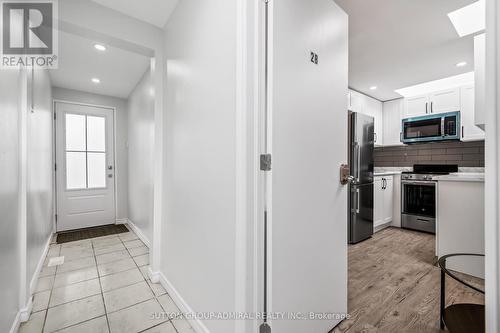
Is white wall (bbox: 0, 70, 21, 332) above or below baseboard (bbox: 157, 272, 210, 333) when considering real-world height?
above

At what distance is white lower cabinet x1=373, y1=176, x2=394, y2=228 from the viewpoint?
11.6 ft

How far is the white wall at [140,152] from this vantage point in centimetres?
288

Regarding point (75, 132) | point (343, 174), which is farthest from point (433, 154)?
point (75, 132)

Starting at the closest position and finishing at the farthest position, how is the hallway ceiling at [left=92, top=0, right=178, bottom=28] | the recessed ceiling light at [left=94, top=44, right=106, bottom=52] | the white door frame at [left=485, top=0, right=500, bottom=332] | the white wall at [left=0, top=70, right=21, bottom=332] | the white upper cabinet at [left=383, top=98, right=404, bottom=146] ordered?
the white door frame at [left=485, top=0, right=500, bottom=332] < the white wall at [left=0, top=70, right=21, bottom=332] < the hallway ceiling at [left=92, top=0, right=178, bottom=28] < the recessed ceiling light at [left=94, top=44, right=106, bottom=52] < the white upper cabinet at [left=383, top=98, right=404, bottom=146]

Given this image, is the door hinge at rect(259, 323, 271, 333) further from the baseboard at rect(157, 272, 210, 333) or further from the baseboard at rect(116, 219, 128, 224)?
the baseboard at rect(116, 219, 128, 224)

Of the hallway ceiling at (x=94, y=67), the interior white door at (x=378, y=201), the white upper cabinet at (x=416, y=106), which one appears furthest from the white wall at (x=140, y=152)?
the white upper cabinet at (x=416, y=106)

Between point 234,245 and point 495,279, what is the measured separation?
954mm

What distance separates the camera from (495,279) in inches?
24.1

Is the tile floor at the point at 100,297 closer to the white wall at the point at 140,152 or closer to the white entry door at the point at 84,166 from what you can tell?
the white wall at the point at 140,152

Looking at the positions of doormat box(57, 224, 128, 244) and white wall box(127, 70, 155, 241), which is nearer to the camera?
white wall box(127, 70, 155, 241)

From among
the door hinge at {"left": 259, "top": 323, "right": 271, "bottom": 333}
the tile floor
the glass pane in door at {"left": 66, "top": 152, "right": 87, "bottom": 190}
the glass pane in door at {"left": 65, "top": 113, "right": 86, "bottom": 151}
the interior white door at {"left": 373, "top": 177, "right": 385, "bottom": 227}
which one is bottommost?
the tile floor

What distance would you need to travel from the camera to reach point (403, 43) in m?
2.46

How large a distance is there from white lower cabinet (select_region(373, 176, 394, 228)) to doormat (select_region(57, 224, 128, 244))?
14.3 feet

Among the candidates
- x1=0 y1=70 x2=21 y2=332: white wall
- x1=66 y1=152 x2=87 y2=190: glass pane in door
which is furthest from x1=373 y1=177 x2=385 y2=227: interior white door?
x1=66 y1=152 x2=87 y2=190: glass pane in door
